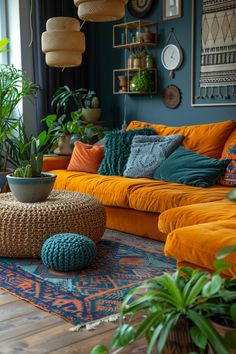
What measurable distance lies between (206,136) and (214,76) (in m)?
0.70

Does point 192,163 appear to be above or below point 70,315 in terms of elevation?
above

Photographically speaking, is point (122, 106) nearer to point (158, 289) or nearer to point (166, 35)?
point (166, 35)

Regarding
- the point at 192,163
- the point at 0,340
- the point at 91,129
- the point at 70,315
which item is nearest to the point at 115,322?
the point at 70,315

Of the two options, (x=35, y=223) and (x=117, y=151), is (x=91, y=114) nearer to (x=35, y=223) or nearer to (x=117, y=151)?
(x=117, y=151)

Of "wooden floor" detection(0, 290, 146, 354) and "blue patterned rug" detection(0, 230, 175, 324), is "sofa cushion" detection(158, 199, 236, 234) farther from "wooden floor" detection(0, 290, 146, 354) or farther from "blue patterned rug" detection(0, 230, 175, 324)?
"wooden floor" detection(0, 290, 146, 354)

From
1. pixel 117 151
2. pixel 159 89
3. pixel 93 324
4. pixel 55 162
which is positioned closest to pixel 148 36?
pixel 159 89

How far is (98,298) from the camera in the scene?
2.52 m

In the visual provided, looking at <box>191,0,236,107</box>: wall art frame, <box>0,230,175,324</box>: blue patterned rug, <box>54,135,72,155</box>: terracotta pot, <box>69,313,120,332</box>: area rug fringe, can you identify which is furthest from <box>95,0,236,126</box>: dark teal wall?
<box>69,313,120,332</box>: area rug fringe

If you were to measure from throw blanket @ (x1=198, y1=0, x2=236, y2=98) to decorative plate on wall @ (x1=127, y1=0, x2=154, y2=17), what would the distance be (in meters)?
0.75

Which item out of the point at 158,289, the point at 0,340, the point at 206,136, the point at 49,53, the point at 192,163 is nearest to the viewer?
the point at 158,289

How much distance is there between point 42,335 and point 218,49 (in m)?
3.23

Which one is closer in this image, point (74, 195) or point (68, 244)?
point (68, 244)

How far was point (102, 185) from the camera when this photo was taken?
3.98 m

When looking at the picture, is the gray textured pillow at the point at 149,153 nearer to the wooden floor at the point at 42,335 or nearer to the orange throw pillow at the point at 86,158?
the orange throw pillow at the point at 86,158
